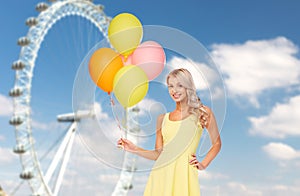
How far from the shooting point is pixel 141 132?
242 cm

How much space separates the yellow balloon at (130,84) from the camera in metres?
2.40

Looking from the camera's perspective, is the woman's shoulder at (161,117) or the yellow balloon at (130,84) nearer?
the woman's shoulder at (161,117)

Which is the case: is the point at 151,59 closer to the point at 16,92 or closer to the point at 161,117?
the point at 161,117

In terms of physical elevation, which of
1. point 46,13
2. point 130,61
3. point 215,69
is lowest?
point 215,69

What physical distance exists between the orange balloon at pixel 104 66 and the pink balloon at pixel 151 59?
130 mm

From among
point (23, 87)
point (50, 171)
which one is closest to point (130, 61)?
point (23, 87)

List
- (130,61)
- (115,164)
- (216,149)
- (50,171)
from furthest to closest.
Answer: (50,171) → (130,61) → (115,164) → (216,149)

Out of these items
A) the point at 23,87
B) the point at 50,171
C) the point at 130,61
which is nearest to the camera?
the point at 130,61

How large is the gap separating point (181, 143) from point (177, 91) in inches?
8.7

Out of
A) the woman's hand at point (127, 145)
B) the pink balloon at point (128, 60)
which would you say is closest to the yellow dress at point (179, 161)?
the woman's hand at point (127, 145)

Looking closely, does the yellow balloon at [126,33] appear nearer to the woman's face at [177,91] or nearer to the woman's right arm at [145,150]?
the woman's face at [177,91]

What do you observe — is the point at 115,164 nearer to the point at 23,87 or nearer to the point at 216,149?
the point at 216,149

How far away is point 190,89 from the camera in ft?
7.18

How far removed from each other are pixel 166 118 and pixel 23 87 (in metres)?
6.01
